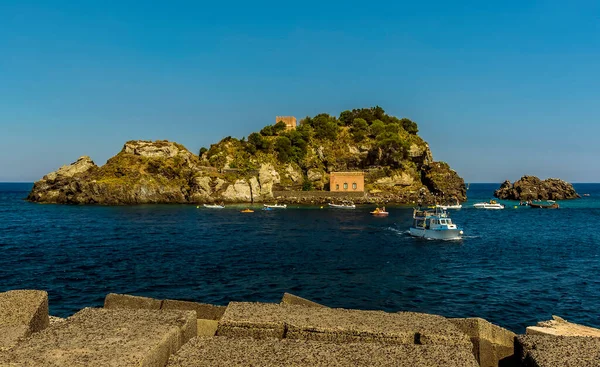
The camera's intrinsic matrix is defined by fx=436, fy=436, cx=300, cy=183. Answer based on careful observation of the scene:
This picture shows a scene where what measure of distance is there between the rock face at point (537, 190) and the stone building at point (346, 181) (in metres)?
69.8

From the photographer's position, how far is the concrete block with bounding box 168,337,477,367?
6355 mm

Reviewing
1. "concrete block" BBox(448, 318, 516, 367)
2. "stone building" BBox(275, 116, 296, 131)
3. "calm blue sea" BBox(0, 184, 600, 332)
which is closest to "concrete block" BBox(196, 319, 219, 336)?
"concrete block" BBox(448, 318, 516, 367)

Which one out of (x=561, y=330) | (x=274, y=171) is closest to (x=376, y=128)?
(x=274, y=171)

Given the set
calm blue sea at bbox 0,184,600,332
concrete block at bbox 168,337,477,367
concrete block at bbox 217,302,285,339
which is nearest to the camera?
concrete block at bbox 168,337,477,367

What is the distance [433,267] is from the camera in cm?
3934

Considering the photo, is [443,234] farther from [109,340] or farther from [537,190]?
[537,190]

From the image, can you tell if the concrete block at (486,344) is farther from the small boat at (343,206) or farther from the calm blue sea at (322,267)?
the small boat at (343,206)

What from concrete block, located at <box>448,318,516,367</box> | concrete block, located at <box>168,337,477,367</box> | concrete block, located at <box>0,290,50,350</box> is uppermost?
concrete block, located at <box>168,337,477,367</box>

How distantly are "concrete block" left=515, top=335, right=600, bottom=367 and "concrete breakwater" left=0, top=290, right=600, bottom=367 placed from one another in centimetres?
1

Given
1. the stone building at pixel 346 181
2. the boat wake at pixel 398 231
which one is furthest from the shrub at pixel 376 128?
the boat wake at pixel 398 231

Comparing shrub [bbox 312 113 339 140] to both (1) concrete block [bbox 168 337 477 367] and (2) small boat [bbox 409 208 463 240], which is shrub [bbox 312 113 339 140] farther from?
(1) concrete block [bbox 168 337 477 367]

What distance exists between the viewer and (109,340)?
6.93 metres

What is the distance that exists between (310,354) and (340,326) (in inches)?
61.0

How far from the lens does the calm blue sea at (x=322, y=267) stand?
27.0m
